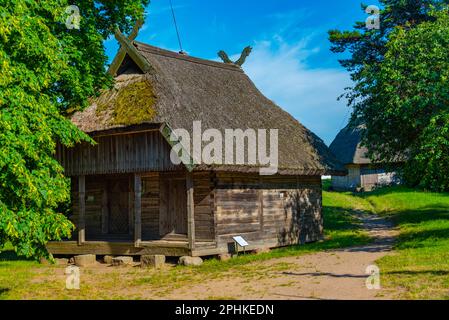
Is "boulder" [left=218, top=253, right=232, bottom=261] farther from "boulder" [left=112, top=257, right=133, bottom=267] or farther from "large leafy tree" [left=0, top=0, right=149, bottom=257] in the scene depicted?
"large leafy tree" [left=0, top=0, right=149, bottom=257]

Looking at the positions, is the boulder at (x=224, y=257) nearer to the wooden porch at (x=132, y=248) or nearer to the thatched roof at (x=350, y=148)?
the wooden porch at (x=132, y=248)

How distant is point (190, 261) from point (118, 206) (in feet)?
20.6

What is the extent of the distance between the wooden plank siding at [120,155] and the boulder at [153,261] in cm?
275

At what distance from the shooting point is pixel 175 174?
18750 millimetres

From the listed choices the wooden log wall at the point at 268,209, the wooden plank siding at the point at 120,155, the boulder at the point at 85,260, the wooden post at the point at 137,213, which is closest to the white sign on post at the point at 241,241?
the wooden log wall at the point at 268,209

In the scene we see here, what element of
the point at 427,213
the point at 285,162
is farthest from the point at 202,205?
the point at 427,213

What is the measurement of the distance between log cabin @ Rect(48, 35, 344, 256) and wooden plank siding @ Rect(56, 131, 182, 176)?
0.04 meters

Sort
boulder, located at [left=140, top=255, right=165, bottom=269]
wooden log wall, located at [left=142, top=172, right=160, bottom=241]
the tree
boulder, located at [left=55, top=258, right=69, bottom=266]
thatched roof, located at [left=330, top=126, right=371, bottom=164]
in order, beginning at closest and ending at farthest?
1. boulder, located at [left=140, top=255, right=165, bottom=269]
2. the tree
3. boulder, located at [left=55, top=258, right=69, bottom=266]
4. wooden log wall, located at [left=142, top=172, right=160, bottom=241]
5. thatched roof, located at [left=330, top=126, right=371, bottom=164]

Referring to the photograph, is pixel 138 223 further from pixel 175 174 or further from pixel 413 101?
pixel 413 101

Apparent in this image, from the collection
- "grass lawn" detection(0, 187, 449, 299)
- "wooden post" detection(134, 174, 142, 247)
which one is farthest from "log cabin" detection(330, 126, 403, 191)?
"wooden post" detection(134, 174, 142, 247)

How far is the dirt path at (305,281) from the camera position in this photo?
34.1ft

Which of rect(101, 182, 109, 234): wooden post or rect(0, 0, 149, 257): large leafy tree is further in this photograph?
rect(101, 182, 109, 234): wooden post

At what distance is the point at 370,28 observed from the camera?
2847 cm

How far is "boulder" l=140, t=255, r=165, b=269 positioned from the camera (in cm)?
1634
